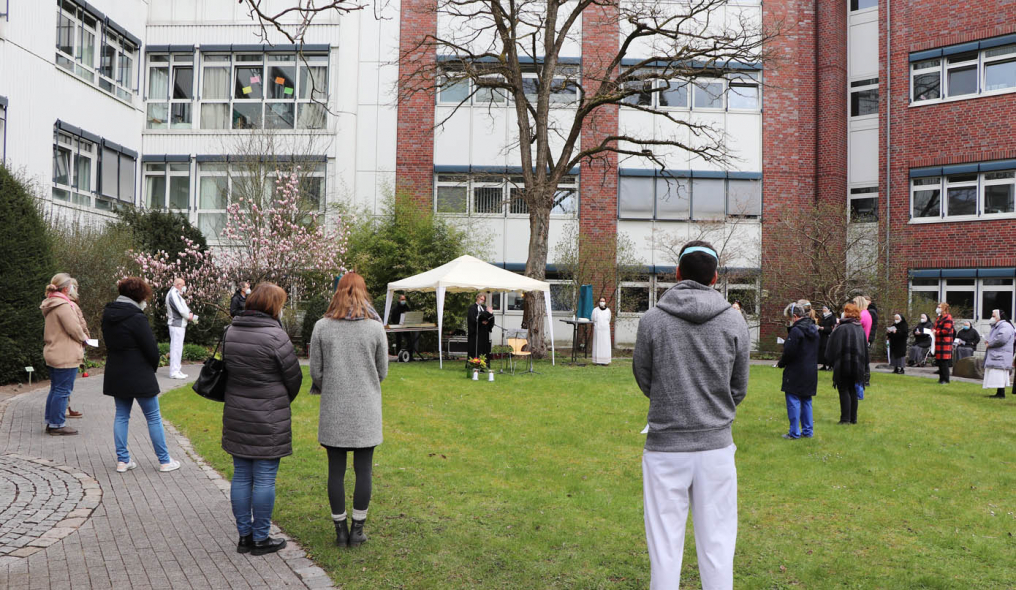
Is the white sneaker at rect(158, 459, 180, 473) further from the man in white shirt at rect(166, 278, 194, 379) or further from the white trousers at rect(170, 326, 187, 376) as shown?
the white trousers at rect(170, 326, 187, 376)

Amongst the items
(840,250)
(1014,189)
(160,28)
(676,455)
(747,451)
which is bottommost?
(747,451)

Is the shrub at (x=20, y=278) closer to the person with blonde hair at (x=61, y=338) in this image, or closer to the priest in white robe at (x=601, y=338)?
the person with blonde hair at (x=61, y=338)

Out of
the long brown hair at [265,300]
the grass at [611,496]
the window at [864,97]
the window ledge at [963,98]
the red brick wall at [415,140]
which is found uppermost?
the window at [864,97]

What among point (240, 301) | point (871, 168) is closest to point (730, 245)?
point (871, 168)

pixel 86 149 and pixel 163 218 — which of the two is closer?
pixel 163 218

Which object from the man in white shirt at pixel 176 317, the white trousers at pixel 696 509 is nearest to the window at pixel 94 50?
the man in white shirt at pixel 176 317

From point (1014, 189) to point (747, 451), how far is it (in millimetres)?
20370

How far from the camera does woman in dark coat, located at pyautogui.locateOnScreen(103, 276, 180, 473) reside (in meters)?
7.00

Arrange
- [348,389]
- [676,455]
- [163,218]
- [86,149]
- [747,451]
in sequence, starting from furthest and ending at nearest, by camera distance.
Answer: [86,149] → [163,218] → [747,451] → [348,389] → [676,455]

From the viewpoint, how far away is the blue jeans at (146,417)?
7.11 meters

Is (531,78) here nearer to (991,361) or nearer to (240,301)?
(240,301)

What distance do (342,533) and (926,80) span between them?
26904 mm

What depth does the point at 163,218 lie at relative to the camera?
2180cm

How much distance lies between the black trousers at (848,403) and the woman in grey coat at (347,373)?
791cm
